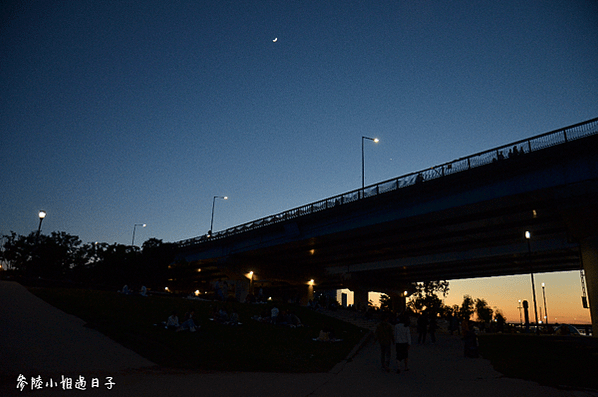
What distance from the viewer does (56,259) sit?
55.7m

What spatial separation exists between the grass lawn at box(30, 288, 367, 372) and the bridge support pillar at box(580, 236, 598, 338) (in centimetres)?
1556

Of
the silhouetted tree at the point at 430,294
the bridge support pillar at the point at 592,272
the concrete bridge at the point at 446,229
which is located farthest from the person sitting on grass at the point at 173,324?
the silhouetted tree at the point at 430,294

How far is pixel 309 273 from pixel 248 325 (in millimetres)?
38245

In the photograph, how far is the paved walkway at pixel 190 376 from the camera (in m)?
8.14

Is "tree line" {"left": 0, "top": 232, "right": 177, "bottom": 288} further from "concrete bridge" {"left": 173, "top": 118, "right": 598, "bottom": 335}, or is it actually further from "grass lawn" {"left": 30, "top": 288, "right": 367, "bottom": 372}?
"grass lawn" {"left": 30, "top": 288, "right": 367, "bottom": 372}

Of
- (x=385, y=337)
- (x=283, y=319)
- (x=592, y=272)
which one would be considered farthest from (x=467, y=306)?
(x=385, y=337)

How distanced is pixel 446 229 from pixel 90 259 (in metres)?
56.3

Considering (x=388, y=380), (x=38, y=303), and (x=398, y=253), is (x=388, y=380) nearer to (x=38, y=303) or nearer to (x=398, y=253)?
(x=38, y=303)

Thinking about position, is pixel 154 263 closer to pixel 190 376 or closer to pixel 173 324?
pixel 173 324

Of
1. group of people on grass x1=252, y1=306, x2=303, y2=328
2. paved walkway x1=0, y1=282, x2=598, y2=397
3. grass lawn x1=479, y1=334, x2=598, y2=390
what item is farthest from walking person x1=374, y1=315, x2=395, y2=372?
group of people on grass x1=252, y1=306, x2=303, y2=328

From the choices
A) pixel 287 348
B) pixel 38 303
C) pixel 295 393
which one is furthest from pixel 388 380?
pixel 38 303

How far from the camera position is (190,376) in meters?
9.88

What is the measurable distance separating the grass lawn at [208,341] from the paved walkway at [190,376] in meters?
0.96

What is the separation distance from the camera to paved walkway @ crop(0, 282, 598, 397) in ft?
26.7
